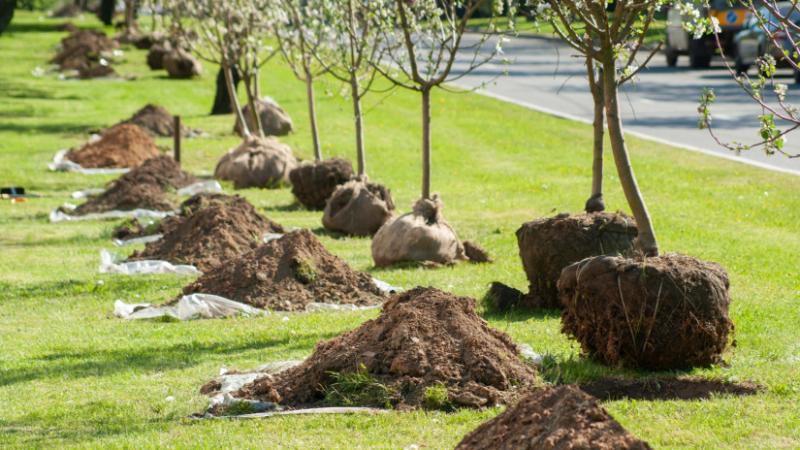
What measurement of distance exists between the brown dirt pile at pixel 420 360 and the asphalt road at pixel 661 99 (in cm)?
853

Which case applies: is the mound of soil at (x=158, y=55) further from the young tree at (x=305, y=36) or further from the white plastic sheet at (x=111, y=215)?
the white plastic sheet at (x=111, y=215)

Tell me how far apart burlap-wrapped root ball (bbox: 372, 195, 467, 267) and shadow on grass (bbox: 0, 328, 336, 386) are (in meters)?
3.11

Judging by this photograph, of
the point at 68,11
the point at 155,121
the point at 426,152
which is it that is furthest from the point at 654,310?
the point at 68,11

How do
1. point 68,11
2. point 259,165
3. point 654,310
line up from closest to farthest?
point 654,310
point 259,165
point 68,11

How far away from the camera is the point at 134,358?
1006cm

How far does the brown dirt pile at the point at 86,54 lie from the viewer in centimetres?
4428

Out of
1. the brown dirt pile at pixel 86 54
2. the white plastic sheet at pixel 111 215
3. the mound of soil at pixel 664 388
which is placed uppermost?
the mound of soil at pixel 664 388

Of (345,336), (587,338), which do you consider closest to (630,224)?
(587,338)

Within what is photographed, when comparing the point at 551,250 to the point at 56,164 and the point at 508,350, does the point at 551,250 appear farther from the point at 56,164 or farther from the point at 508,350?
the point at 56,164

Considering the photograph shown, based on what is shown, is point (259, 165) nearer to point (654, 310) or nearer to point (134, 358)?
point (134, 358)

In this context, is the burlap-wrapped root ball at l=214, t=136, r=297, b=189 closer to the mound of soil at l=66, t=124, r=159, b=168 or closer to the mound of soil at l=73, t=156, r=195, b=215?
the mound of soil at l=73, t=156, r=195, b=215

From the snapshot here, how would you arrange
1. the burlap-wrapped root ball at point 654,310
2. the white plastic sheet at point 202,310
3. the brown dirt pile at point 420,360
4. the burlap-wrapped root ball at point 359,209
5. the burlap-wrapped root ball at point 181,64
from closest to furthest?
the brown dirt pile at point 420,360
the burlap-wrapped root ball at point 654,310
the white plastic sheet at point 202,310
the burlap-wrapped root ball at point 359,209
the burlap-wrapped root ball at point 181,64

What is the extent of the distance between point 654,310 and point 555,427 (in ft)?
9.44

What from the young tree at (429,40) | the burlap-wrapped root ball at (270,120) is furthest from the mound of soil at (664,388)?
the burlap-wrapped root ball at (270,120)
